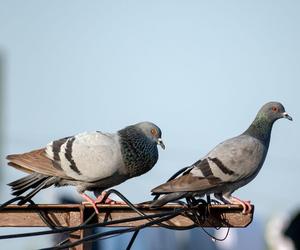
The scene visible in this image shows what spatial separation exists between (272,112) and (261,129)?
292 millimetres

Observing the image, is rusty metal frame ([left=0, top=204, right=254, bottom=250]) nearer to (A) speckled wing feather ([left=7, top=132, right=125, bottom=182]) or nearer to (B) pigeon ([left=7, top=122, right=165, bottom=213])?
(B) pigeon ([left=7, top=122, right=165, bottom=213])

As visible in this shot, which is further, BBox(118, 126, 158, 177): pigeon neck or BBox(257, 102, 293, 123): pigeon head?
BBox(257, 102, 293, 123): pigeon head

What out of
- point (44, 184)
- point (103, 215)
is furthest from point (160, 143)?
point (103, 215)

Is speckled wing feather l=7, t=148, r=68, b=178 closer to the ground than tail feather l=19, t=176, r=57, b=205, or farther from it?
farther from it

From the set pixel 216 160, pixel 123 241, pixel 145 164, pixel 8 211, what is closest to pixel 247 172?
pixel 216 160

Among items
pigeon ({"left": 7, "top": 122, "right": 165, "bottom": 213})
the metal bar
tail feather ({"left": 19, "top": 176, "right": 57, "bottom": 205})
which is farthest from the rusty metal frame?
pigeon ({"left": 7, "top": 122, "right": 165, "bottom": 213})

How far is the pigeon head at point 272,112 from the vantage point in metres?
9.46

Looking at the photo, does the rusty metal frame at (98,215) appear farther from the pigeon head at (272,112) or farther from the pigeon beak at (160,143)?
the pigeon head at (272,112)

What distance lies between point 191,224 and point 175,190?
45cm

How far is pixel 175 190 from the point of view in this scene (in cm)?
760

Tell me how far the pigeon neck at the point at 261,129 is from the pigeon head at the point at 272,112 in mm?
22

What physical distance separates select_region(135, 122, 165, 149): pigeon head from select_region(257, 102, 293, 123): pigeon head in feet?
3.53

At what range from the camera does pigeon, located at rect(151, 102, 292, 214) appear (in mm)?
7668

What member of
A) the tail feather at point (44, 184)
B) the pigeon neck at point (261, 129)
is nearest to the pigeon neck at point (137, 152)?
the tail feather at point (44, 184)
